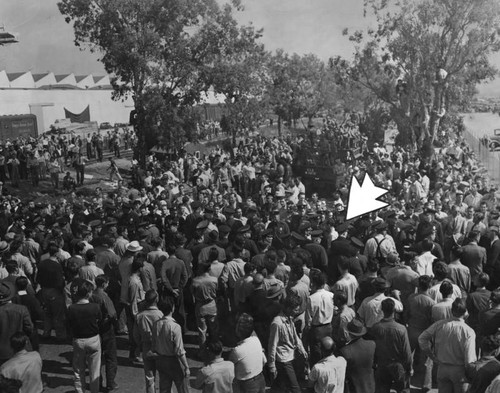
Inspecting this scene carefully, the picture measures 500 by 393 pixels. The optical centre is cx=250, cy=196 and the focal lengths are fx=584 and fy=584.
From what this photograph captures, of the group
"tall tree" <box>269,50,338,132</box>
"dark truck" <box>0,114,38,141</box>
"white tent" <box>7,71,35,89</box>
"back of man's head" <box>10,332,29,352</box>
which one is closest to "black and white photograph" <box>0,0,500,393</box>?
"back of man's head" <box>10,332,29,352</box>

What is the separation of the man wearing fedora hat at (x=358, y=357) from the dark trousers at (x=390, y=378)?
28 centimetres

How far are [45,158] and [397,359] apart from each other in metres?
20.2

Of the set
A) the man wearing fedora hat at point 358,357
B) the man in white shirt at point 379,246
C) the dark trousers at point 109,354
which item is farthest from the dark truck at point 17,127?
the man wearing fedora hat at point 358,357

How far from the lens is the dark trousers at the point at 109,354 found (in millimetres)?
7488

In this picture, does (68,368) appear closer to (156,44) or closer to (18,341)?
(18,341)

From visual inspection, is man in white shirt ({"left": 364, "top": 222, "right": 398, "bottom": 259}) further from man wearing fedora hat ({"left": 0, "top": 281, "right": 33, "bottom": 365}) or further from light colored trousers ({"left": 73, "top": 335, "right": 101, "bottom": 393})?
man wearing fedora hat ({"left": 0, "top": 281, "right": 33, "bottom": 365})

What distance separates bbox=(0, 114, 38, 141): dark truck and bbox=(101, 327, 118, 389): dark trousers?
28.3 m

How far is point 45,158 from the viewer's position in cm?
2370

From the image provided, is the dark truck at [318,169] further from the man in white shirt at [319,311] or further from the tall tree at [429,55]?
the man in white shirt at [319,311]

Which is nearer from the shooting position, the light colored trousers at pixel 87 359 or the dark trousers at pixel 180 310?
the light colored trousers at pixel 87 359
